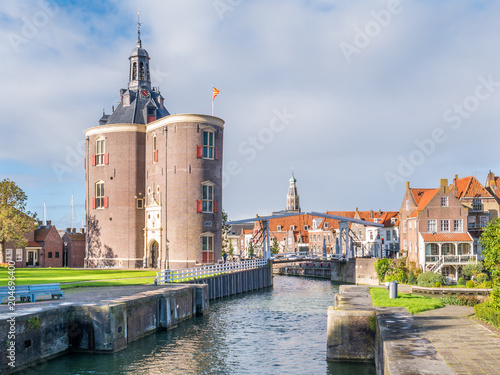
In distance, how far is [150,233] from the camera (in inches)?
2117

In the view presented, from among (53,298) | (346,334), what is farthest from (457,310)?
(53,298)

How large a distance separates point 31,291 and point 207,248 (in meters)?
27.7

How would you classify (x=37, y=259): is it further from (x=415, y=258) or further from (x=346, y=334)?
(x=346, y=334)

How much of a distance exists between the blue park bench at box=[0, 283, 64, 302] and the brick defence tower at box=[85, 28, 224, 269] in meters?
25.4

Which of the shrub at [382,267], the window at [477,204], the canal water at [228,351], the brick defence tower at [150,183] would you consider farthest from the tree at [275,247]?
the canal water at [228,351]

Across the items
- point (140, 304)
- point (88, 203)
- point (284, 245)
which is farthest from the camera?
point (284, 245)

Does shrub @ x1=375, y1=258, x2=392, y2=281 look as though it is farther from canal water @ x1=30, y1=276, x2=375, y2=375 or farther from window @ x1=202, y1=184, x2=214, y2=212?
canal water @ x1=30, y1=276, x2=375, y2=375

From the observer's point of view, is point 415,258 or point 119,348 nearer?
point 119,348

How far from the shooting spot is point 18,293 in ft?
76.4

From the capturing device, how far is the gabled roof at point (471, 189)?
52.9 metres

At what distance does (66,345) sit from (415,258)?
39.2 meters

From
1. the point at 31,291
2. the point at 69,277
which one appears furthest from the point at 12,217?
the point at 31,291

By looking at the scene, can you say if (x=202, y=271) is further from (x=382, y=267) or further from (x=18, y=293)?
(x=18, y=293)

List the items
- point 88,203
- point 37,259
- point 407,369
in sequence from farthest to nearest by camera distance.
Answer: point 37,259 → point 88,203 → point 407,369
